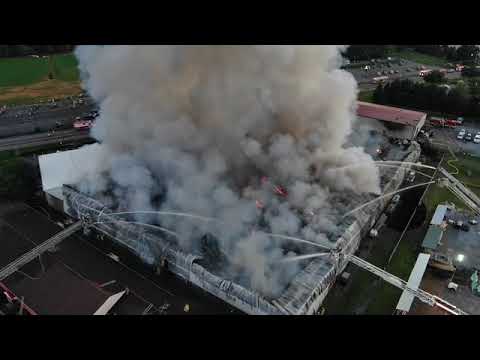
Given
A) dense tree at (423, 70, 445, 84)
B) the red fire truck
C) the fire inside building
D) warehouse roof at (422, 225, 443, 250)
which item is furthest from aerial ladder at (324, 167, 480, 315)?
dense tree at (423, 70, 445, 84)

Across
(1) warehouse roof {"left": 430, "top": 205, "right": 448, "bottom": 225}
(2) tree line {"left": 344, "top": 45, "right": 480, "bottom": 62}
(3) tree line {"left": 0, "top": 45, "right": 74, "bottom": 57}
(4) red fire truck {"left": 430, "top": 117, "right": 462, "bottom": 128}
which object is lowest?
(1) warehouse roof {"left": 430, "top": 205, "right": 448, "bottom": 225}

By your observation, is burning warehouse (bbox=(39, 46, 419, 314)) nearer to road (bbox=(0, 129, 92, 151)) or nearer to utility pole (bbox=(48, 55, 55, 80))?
road (bbox=(0, 129, 92, 151))

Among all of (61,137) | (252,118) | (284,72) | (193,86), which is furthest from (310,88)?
(61,137)

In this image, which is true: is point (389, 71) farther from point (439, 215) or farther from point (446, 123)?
point (439, 215)

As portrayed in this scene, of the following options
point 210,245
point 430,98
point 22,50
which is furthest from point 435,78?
point 22,50

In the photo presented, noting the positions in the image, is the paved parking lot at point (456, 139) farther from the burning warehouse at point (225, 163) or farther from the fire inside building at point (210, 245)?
the burning warehouse at point (225, 163)

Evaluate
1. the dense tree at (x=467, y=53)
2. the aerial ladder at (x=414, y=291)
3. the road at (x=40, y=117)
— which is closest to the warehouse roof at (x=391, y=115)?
the aerial ladder at (x=414, y=291)
